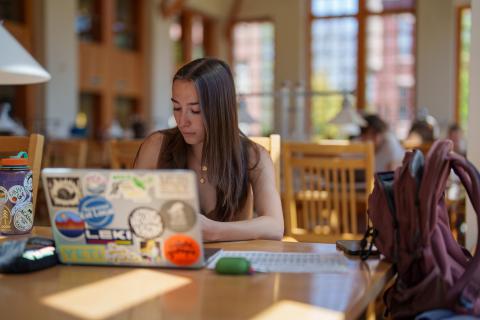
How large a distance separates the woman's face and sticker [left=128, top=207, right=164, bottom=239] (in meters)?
0.58

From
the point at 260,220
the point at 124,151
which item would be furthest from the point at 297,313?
the point at 124,151

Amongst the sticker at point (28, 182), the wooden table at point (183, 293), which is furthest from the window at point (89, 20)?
the wooden table at point (183, 293)

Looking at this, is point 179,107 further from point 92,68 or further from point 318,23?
point 318,23

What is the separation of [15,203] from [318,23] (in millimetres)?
10519

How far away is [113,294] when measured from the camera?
34.3 inches

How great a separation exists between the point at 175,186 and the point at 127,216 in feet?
0.34

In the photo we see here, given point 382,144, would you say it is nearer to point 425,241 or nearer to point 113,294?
point 425,241

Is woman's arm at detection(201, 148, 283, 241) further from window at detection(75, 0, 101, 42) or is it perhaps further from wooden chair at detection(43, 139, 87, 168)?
window at detection(75, 0, 101, 42)

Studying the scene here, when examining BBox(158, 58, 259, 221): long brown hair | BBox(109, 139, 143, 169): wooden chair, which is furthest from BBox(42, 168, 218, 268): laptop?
BBox(109, 139, 143, 169): wooden chair

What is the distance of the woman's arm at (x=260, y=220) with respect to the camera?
1.27 meters

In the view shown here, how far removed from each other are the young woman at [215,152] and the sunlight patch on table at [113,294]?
51 cm

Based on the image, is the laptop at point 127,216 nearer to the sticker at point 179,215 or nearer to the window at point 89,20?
the sticker at point 179,215

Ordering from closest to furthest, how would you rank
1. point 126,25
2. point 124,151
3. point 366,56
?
point 124,151 → point 126,25 → point 366,56

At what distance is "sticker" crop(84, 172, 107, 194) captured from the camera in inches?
38.3
